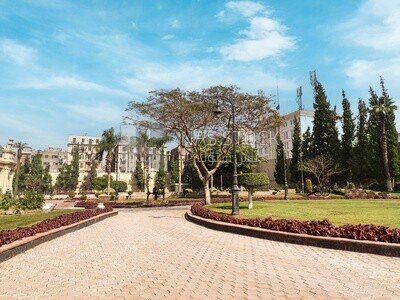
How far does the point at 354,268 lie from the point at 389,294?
1.89m

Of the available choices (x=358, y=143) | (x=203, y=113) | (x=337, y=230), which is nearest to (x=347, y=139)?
(x=358, y=143)

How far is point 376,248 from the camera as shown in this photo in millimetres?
8281

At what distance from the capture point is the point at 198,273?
6.69 meters

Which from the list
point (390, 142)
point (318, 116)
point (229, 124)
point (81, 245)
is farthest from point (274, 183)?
point (81, 245)

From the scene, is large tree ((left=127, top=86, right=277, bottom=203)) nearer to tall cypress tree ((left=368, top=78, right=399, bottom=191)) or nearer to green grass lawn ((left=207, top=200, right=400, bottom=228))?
green grass lawn ((left=207, top=200, right=400, bottom=228))

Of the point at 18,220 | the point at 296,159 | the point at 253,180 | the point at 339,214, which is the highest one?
the point at 296,159

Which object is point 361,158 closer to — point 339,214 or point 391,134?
point 391,134

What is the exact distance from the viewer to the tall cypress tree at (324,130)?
5794cm

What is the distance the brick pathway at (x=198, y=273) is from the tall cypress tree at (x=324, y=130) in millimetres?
51459

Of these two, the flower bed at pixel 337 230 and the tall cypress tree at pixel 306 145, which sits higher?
the tall cypress tree at pixel 306 145

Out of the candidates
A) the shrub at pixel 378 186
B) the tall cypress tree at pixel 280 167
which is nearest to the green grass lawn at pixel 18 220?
the shrub at pixel 378 186

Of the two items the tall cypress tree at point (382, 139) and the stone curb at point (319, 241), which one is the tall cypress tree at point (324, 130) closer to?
the tall cypress tree at point (382, 139)

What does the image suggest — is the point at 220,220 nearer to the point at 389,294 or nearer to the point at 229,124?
the point at 389,294

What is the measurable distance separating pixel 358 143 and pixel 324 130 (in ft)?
21.1
